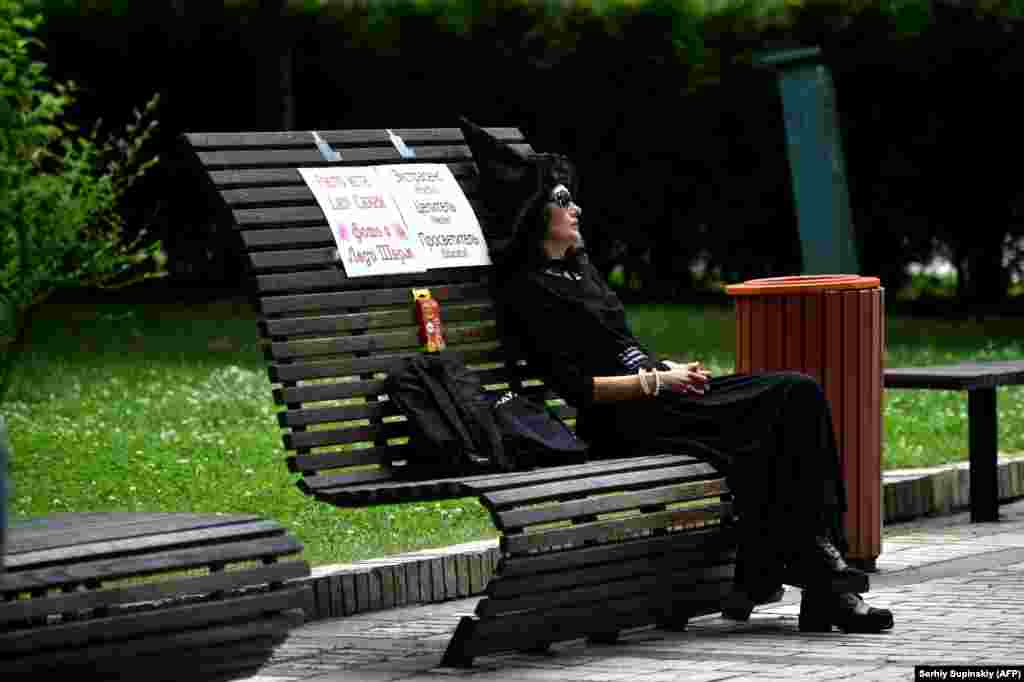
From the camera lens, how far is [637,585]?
685 cm

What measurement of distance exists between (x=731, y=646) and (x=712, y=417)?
80 centimetres

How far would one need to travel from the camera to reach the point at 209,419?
41.5 feet

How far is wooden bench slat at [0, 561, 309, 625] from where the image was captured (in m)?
5.20

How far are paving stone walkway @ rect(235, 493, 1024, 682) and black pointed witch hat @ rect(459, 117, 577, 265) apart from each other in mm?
1301

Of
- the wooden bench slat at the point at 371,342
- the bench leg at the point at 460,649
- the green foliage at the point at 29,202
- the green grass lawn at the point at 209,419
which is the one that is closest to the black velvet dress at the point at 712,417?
the wooden bench slat at the point at 371,342

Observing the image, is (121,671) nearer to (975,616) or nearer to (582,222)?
(975,616)

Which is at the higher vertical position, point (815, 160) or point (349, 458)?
point (815, 160)

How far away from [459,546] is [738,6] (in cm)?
1377

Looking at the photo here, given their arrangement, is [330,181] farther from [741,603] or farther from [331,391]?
[741,603]

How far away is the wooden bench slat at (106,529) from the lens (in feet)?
17.8

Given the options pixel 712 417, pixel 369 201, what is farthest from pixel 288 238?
pixel 712 417

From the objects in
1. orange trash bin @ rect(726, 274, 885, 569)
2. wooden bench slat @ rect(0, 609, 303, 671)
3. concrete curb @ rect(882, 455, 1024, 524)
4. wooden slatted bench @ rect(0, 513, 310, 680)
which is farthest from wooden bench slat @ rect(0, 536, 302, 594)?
concrete curb @ rect(882, 455, 1024, 524)

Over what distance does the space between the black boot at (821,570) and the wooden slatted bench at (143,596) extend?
1.85 metres

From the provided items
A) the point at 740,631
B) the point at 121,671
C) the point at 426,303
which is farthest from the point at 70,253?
the point at 121,671
